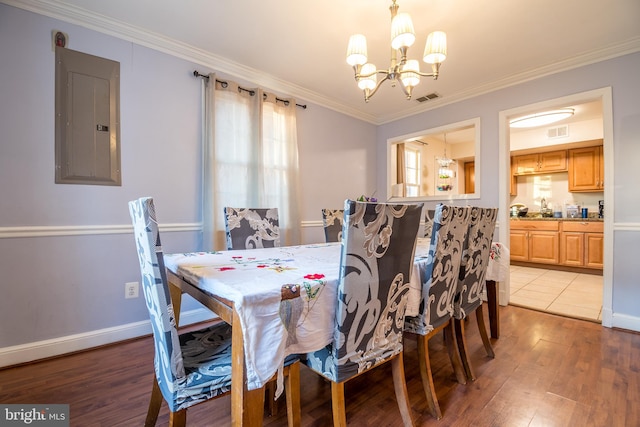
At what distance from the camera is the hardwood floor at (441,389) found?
137cm

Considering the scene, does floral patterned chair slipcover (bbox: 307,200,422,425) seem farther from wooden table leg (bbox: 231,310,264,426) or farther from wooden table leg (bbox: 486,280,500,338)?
wooden table leg (bbox: 486,280,500,338)

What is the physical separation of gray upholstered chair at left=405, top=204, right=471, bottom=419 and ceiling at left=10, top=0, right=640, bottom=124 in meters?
1.58

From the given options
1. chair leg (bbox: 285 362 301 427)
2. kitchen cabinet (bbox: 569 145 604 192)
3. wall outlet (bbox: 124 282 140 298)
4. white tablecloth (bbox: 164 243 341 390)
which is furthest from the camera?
kitchen cabinet (bbox: 569 145 604 192)

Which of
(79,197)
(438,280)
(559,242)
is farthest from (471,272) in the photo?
(559,242)

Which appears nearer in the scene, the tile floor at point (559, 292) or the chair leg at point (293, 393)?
the chair leg at point (293, 393)

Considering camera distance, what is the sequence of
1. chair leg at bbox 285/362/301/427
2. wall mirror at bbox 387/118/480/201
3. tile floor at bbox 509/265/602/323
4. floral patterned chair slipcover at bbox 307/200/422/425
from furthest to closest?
wall mirror at bbox 387/118/480/201, tile floor at bbox 509/265/602/323, chair leg at bbox 285/362/301/427, floral patterned chair slipcover at bbox 307/200/422/425

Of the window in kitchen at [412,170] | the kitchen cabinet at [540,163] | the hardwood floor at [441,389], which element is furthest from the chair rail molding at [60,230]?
the kitchen cabinet at [540,163]

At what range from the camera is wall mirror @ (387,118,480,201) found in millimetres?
4293

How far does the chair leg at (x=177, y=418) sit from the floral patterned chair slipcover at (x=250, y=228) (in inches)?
46.5

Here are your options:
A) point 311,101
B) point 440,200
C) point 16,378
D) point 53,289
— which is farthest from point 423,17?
point 16,378

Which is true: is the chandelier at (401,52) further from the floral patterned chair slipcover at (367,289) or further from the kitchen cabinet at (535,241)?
the kitchen cabinet at (535,241)

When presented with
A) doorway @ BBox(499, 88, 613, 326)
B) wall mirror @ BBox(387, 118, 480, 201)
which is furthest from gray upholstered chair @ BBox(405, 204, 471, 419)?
wall mirror @ BBox(387, 118, 480, 201)

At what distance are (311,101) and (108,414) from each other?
335 cm

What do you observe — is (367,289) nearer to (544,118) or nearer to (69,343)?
(69,343)
